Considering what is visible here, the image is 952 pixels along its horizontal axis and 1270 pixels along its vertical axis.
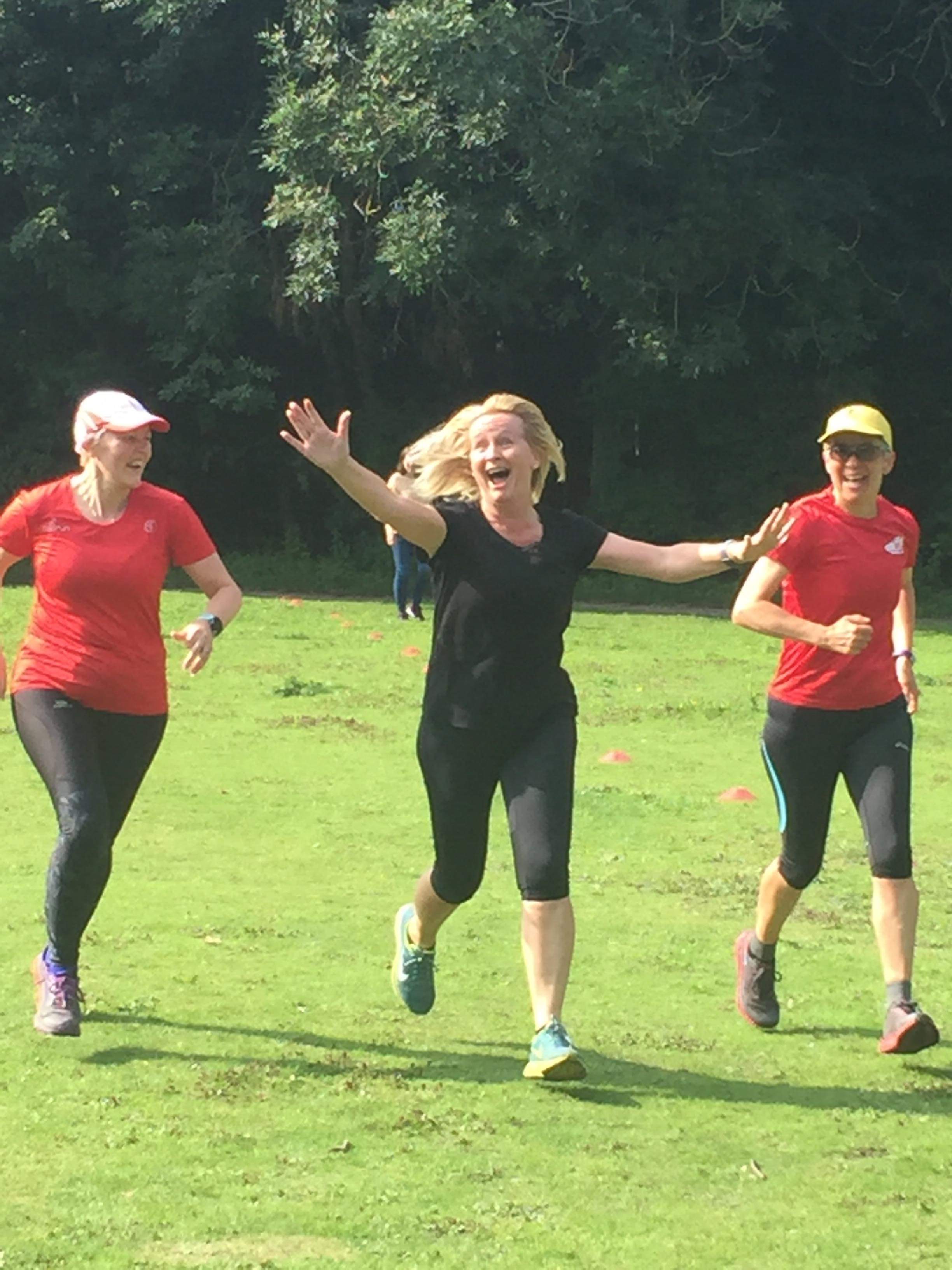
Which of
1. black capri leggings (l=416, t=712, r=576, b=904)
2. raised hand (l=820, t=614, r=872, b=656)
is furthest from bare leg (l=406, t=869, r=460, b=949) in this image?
raised hand (l=820, t=614, r=872, b=656)

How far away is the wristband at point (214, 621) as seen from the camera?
712 cm

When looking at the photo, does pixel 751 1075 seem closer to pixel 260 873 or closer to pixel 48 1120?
pixel 48 1120

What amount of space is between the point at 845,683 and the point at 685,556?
700mm

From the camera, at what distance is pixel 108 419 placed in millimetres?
6887

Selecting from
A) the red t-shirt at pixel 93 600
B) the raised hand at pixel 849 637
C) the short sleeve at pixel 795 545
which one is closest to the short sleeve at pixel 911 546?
the short sleeve at pixel 795 545

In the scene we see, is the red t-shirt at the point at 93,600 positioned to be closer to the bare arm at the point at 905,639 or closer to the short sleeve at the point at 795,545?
the short sleeve at the point at 795,545

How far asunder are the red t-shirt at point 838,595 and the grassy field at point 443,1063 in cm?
113

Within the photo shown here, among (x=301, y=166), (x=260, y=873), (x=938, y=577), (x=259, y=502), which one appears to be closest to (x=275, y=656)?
(x=260, y=873)

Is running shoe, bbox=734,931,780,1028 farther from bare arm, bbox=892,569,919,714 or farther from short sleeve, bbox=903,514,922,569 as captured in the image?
short sleeve, bbox=903,514,922,569

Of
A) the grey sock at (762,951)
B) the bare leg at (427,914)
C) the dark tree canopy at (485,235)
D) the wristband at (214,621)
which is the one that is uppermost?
the dark tree canopy at (485,235)

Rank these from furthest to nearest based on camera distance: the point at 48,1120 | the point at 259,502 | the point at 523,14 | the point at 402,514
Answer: the point at 259,502, the point at 523,14, the point at 402,514, the point at 48,1120

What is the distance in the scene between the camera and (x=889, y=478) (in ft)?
Result: 106

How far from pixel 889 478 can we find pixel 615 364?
4.77m

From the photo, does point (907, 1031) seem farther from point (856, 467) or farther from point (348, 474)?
point (348, 474)
